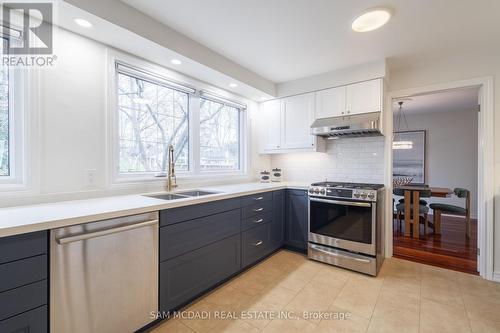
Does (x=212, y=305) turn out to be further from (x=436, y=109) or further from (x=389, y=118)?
(x=436, y=109)

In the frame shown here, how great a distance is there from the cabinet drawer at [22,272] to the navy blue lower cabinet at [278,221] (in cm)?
226

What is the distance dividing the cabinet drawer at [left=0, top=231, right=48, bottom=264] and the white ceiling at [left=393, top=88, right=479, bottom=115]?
493cm

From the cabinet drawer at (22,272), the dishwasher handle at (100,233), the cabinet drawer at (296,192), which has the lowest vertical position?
the cabinet drawer at (22,272)

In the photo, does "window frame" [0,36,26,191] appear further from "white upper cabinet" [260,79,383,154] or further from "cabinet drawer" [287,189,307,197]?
"white upper cabinet" [260,79,383,154]

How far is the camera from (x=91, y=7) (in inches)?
62.4

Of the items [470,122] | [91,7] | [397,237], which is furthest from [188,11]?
[470,122]

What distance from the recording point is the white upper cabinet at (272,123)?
3.66 meters

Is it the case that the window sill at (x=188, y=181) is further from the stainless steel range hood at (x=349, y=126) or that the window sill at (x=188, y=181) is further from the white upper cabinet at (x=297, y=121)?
the stainless steel range hood at (x=349, y=126)

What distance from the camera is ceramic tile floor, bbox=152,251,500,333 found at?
1.74 m

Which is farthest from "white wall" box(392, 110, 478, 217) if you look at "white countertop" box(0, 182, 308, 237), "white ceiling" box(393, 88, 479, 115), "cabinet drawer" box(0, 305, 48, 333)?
"cabinet drawer" box(0, 305, 48, 333)

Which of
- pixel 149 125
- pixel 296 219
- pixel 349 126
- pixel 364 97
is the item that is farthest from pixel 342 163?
pixel 149 125

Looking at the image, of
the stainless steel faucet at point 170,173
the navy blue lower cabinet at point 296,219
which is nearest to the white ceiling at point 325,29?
the stainless steel faucet at point 170,173

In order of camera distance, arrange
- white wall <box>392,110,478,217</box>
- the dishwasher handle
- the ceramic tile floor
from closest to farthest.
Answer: the dishwasher handle
the ceramic tile floor
white wall <box>392,110,478,217</box>

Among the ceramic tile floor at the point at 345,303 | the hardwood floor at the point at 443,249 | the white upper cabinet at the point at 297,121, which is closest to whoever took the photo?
the ceramic tile floor at the point at 345,303
